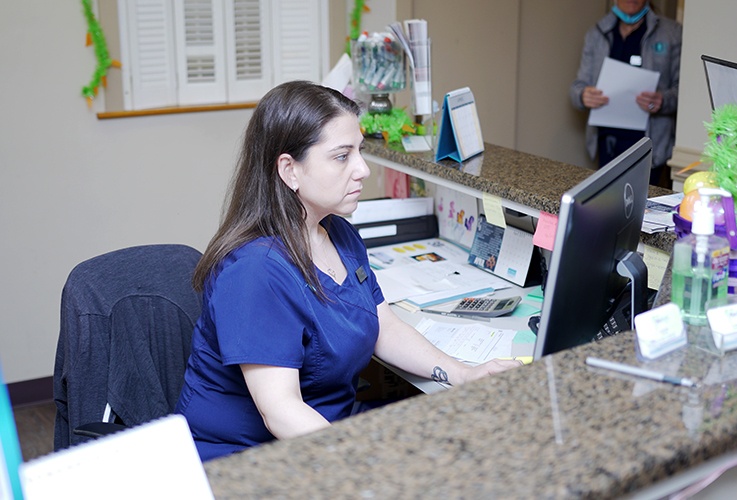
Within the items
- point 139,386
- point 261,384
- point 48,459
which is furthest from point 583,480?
point 139,386

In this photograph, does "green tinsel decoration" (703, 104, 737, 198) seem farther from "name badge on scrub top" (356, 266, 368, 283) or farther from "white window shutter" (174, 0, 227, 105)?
"white window shutter" (174, 0, 227, 105)

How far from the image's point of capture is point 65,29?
356cm

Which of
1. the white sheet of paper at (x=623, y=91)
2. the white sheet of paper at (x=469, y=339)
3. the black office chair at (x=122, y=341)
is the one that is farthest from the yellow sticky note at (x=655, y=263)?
the white sheet of paper at (x=623, y=91)

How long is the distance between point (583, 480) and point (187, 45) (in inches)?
130

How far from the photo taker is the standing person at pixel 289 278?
1.70 metres

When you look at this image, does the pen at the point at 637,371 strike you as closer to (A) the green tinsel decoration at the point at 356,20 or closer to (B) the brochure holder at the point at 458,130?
(B) the brochure holder at the point at 458,130

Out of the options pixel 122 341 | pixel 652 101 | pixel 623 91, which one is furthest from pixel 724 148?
pixel 623 91

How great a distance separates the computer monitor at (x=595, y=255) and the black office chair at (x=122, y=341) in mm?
974

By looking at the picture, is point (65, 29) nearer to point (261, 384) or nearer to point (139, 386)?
point (139, 386)

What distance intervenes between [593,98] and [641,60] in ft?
0.98

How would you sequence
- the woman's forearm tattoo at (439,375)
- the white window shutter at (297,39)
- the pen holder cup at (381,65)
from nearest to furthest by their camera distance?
the woman's forearm tattoo at (439,375) < the pen holder cup at (381,65) < the white window shutter at (297,39)

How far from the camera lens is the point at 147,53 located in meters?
3.79

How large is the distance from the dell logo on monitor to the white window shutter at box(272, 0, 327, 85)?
275 cm

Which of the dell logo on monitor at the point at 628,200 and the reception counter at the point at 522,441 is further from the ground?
the dell logo on monitor at the point at 628,200
